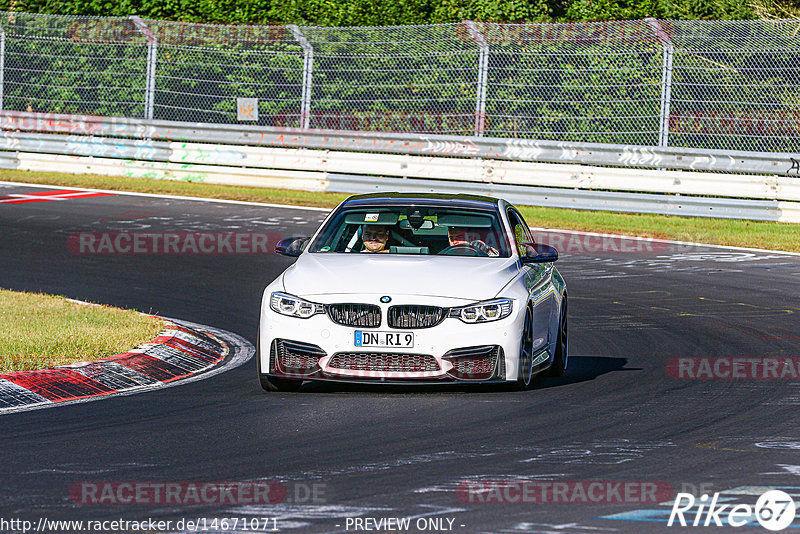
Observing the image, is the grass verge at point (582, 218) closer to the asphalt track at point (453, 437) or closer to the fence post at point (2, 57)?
the fence post at point (2, 57)

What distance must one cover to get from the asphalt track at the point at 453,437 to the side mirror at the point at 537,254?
899 mm

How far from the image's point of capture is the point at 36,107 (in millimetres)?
28000

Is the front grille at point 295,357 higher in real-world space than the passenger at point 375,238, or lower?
lower

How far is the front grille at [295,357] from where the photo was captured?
940 cm

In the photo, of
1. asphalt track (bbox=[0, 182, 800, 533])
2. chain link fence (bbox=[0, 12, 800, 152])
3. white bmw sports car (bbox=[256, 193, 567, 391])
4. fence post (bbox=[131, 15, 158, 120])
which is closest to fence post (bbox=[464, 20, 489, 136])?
chain link fence (bbox=[0, 12, 800, 152])

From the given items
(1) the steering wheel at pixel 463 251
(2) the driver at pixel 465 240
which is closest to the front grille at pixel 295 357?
(1) the steering wheel at pixel 463 251

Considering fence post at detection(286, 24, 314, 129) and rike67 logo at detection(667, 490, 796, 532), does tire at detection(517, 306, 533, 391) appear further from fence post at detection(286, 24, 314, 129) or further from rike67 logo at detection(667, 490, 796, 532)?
fence post at detection(286, 24, 314, 129)

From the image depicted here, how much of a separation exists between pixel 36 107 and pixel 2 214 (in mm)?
6819

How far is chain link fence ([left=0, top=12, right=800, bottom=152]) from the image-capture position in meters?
22.4

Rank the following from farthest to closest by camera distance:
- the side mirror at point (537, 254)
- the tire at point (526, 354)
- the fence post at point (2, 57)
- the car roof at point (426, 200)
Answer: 1. the fence post at point (2, 57)
2. the car roof at point (426, 200)
3. the side mirror at point (537, 254)
4. the tire at point (526, 354)

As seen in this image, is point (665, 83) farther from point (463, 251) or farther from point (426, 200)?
point (463, 251)

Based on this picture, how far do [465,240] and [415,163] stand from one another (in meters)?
14.0

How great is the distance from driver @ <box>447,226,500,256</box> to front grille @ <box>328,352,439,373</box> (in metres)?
1.49

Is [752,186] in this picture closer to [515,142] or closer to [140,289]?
[515,142]
